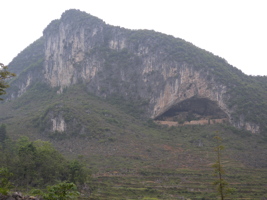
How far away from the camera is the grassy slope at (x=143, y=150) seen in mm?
41781

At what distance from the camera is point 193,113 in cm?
8325

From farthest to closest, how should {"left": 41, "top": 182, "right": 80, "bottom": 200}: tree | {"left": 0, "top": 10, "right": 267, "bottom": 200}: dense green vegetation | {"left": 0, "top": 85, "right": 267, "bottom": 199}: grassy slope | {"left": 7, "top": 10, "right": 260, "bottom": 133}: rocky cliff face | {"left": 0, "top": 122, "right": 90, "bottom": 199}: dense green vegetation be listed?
1. {"left": 7, "top": 10, "right": 260, "bottom": 133}: rocky cliff face
2. {"left": 0, "top": 85, "right": 267, "bottom": 199}: grassy slope
3. {"left": 0, "top": 10, "right": 267, "bottom": 200}: dense green vegetation
4. {"left": 0, "top": 122, "right": 90, "bottom": 199}: dense green vegetation
5. {"left": 41, "top": 182, "right": 80, "bottom": 200}: tree

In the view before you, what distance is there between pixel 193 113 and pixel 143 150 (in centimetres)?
2723

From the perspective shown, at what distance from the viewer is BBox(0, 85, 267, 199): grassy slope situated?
41.8 metres

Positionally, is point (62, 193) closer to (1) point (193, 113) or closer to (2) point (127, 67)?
(1) point (193, 113)

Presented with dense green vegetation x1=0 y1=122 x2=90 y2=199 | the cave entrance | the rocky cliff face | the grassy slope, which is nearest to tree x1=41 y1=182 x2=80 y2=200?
the grassy slope

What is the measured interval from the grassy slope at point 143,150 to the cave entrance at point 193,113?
432cm

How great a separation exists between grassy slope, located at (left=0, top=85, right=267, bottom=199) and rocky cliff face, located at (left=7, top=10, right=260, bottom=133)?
516 centimetres

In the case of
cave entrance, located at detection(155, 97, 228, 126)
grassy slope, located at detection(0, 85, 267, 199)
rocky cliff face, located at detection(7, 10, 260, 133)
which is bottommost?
grassy slope, located at detection(0, 85, 267, 199)

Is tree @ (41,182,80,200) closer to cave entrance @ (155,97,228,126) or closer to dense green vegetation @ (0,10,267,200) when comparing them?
dense green vegetation @ (0,10,267,200)

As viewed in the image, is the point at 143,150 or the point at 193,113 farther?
the point at 193,113

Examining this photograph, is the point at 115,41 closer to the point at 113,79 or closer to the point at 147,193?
the point at 113,79

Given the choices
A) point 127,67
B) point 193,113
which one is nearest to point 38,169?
point 193,113

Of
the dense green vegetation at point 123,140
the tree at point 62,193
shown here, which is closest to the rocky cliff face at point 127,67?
the dense green vegetation at point 123,140
